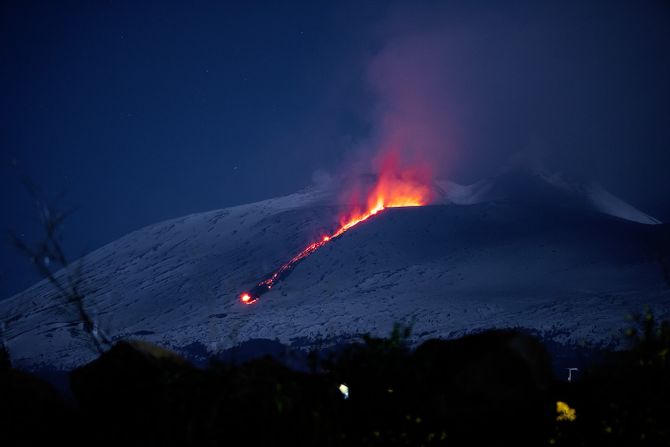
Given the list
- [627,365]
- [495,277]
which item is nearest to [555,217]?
[495,277]

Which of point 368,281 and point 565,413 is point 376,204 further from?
point 565,413

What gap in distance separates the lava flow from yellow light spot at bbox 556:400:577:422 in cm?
3155

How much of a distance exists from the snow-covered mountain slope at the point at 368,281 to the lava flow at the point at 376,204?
4.07 feet

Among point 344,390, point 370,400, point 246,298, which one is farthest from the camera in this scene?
point 246,298

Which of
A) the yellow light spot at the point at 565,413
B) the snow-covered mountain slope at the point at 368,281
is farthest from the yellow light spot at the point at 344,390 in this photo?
the snow-covered mountain slope at the point at 368,281

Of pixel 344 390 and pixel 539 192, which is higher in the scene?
pixel 539 192

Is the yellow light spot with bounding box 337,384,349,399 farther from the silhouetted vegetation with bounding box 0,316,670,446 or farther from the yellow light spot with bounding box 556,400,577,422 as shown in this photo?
the yellow light spot with bounding box 556,400,577,422

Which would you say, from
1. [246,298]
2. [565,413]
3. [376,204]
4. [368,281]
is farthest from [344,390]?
[376,204]

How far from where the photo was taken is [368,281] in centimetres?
3666

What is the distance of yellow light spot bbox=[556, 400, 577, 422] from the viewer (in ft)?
19.3

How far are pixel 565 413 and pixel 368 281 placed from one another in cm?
3079

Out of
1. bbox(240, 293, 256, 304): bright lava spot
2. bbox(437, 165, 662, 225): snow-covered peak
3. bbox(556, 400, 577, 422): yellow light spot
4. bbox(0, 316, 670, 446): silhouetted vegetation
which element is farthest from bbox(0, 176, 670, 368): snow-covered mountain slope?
bbox(437, 165, 662, 225): snow-covered peak

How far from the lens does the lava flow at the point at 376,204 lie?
127 feet

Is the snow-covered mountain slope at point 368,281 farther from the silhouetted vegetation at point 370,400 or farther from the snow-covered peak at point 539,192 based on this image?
the snow-covered peak at point 539,192
